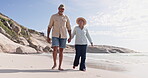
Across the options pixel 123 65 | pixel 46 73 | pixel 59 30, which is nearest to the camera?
pixel 46 73

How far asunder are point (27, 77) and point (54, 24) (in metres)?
2.06

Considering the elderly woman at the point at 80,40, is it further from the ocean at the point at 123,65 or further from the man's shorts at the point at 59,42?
the ocean at the point at 123,65

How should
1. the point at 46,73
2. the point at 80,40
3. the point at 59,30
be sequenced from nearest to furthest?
the point at 46,73 → the point at 59,30 → the point at 80,40

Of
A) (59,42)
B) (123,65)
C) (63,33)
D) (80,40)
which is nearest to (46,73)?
(59,42)

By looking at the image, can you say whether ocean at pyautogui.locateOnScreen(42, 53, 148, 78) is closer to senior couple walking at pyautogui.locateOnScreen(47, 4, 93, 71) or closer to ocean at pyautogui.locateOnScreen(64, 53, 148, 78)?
ocean at pyautogui.locateOnScreen(64, 53, 148, 78)

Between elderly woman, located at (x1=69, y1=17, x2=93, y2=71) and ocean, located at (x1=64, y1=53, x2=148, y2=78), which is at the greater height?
elderly woman, located at (x1=69, y1=17, x2=93, y2=71)

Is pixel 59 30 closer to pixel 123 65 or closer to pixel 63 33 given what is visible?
pixel 63 33

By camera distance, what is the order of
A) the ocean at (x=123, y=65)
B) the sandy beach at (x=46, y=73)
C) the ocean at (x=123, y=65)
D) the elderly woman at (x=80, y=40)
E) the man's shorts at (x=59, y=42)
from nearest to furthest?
the sandy beach at (x=46, y=73), the man's shorts at (x=59, y=42), the elderly woman at (x=80, y=40), the ocean at (x=123, y=65), the ocean at (x=123, y=65)

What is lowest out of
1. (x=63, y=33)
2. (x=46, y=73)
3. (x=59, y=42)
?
(x=46, y=73)

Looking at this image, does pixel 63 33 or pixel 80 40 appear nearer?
pixel 63 33

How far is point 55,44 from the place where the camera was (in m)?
4.75

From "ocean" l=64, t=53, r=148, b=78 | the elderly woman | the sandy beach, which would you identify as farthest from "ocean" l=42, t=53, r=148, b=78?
the elderly woman

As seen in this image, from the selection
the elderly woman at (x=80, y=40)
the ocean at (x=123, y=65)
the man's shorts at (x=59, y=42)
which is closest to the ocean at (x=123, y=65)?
the ocean at (x=123, y=65)

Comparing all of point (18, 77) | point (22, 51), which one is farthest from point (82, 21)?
point (22, 51)
